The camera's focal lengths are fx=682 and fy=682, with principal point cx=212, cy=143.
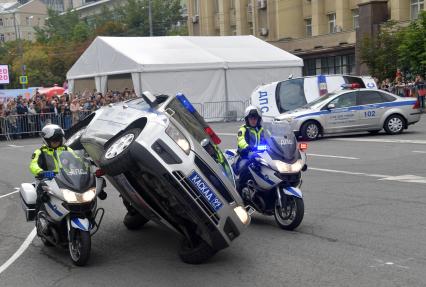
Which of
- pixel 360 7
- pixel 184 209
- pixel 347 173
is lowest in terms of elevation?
pixel 347 173

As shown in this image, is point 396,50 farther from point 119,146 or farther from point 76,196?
point 119,146

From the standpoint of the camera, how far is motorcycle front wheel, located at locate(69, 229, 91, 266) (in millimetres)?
7340

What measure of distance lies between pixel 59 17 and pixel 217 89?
71022mm

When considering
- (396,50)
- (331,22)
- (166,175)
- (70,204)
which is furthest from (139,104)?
(331,22)

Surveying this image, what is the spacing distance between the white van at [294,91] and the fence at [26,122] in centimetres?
932

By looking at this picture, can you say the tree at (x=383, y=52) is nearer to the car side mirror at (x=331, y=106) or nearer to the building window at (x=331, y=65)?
the building window at (x=331, y=65)

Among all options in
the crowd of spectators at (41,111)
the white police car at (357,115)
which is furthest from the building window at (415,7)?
the white police car at (357,115)

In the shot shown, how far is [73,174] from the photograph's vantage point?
7.60m

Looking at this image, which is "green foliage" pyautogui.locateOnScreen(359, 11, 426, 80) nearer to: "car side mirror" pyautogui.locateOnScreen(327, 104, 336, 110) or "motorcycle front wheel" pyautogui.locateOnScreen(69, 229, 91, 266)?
"car side mirror" pyautogui.locateOnScreen(327, 104, 336, 110)

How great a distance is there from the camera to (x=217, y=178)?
269 inches

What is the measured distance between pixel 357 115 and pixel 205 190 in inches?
584

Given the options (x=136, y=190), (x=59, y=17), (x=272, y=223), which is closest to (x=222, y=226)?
(x=136, y=190)

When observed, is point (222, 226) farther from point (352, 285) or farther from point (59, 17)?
point (59, 17)

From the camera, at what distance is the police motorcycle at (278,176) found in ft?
28.4
